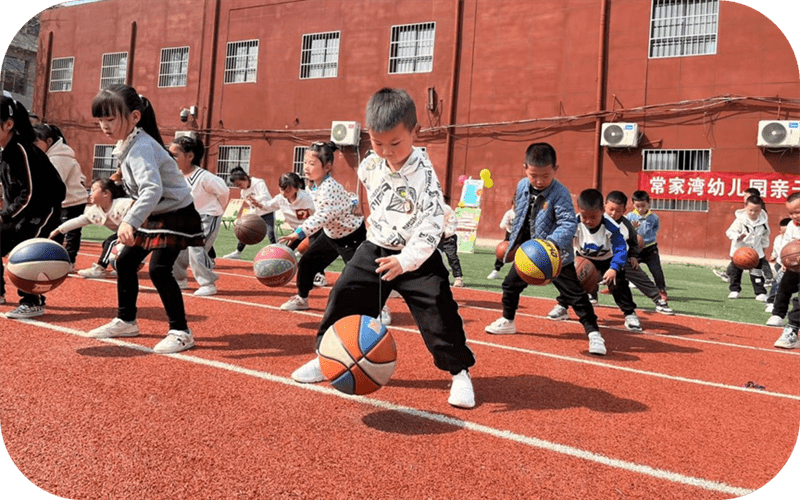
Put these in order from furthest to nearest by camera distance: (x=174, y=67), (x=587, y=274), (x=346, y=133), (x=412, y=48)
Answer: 1. (x=174, y=67)
2. (x=346, y=133)
3. (x=412, y=48)
4. (x=587, y=274)

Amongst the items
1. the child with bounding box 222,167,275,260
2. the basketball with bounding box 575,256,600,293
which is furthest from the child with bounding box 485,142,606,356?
the child with bounding box 222,167,275,260

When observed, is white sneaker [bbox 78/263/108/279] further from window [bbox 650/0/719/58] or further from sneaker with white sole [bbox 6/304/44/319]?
window [bbox 650/0/719/58]

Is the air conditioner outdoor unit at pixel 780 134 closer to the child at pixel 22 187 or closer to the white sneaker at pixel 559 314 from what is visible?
the white sneaker at pixel 559 314

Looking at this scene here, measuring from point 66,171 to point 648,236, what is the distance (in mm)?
8205

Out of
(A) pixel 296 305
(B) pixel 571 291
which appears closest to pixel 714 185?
(B) pixel 571 291

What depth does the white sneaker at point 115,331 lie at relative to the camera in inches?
183

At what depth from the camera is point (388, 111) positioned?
3.28m

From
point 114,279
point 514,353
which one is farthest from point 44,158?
point 514,353

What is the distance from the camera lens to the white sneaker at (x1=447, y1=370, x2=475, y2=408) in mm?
3430

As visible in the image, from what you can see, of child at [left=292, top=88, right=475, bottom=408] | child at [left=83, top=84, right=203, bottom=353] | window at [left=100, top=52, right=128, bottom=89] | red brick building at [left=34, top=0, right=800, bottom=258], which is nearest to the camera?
child at [left=292, top=88, right=475, bottom=408]

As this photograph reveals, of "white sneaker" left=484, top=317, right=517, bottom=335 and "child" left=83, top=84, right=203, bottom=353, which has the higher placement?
"child" left=83, top=84, right=203, bottom=353

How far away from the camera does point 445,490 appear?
2.37 meters

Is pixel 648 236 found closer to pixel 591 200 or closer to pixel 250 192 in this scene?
pixel 591 200

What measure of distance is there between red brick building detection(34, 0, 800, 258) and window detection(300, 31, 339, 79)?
59mm
